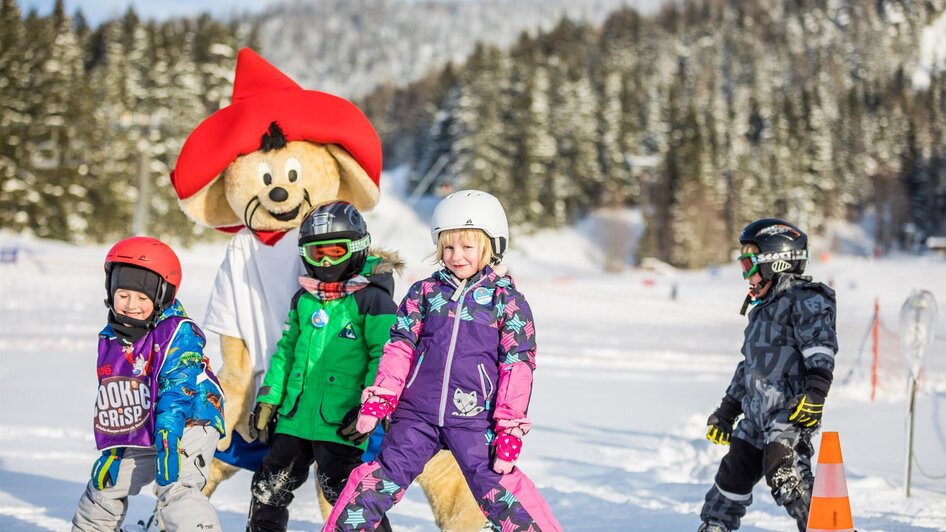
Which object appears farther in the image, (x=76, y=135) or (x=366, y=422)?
(x=76, y=135)

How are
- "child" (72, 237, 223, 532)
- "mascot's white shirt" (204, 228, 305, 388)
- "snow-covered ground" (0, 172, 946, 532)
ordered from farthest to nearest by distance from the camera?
"snow-covered ground" (0, 172, 946, 532) < "mascot's white shirt" (204, 228, 305, 388) < "child" (72, 237, 223, 532)

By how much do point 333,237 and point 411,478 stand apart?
1.15 m

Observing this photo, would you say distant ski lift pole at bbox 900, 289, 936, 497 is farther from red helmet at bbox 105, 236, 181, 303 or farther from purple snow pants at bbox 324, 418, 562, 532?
red helmet at bbox 105, 236, 181, 303

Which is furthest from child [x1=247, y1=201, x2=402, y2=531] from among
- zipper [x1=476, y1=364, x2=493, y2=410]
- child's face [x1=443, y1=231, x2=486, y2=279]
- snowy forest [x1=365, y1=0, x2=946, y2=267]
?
snowy forest [x1=365, y1=0, x2=946, y2=267]

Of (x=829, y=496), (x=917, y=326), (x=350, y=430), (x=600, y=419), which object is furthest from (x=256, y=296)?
(x=600, y=419)

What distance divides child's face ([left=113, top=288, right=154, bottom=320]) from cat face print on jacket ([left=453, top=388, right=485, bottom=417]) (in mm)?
1317

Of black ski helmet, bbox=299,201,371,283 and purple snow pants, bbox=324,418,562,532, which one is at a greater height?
black ski helmet, bbox=299,201,371,283

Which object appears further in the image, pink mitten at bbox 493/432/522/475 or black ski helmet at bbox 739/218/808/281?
black ski helmet at bbox 739/218/808/281

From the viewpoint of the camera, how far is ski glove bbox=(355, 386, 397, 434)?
3266 millimetres

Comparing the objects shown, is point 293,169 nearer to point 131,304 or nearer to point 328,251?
point 328,251

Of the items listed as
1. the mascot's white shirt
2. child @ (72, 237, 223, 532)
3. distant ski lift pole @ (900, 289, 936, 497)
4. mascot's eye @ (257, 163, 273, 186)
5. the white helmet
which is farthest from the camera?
distant ski lift pole @ (900, 289, 936, 497)

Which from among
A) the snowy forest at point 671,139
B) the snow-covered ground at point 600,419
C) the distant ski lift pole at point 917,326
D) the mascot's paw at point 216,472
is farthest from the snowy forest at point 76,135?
the distant ski lift pole at point 917,326

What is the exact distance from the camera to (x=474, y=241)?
11.6 feet

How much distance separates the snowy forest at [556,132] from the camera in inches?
1447
